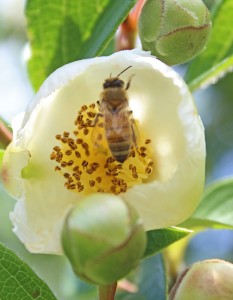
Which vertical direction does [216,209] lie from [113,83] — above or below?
below

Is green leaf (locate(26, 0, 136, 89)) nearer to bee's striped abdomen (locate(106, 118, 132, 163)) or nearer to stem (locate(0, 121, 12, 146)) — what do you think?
stem (locate(0, 121, 12, 146))

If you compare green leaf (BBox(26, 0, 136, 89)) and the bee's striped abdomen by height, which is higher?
the bee's striped abdomen

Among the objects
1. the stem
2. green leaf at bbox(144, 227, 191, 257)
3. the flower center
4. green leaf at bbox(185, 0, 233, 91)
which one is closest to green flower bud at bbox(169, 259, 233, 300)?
green leaf at bbox(144, 227, 191, 257)

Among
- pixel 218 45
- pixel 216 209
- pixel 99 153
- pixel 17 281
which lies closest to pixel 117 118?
pixel 99 153

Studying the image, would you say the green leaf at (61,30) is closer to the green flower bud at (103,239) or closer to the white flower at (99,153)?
the white flower at (99,153)

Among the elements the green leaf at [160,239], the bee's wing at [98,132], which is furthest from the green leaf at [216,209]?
the bee's wing at [98,132]

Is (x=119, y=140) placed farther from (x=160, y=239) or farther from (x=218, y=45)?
(x=218, y=45)
